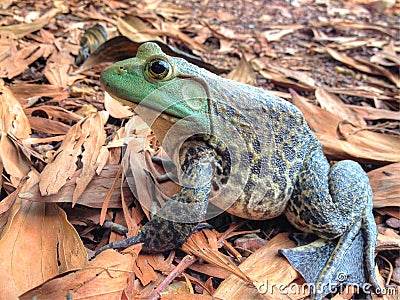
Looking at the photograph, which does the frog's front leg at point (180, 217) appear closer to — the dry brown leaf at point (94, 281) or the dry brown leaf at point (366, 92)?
the dry brown leaf at point (94, 281)

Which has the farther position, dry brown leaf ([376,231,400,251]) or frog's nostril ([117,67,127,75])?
dry brown leaf ([376,231,400,251])

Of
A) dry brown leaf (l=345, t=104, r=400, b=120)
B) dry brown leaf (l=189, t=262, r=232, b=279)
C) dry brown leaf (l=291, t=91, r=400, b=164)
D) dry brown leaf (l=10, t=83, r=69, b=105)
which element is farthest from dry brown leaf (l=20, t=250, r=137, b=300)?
dry brown leaf (l=345, t=104, r=400, b=120)

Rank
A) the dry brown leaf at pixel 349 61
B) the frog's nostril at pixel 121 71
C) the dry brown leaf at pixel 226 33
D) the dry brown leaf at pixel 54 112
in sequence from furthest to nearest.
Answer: the dry brown leaf at pixel 226 33 < the dry brown leaf at pixel 349 61 < the dry brown leaf at pixel 54 112 < the frog's nostril at pixel 121 71

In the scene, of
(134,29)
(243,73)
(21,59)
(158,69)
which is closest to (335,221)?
(158,69)

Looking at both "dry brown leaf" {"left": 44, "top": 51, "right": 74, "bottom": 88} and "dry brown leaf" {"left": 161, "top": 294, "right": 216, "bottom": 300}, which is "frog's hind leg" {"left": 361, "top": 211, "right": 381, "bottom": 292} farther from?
"dry brown leaf" {"left": 44, "top": 51, "right": 74, "bottom": 88}

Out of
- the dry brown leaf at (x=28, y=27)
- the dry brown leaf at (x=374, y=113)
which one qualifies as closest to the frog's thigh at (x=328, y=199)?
the dry brown leaf at (x=374, y=113)

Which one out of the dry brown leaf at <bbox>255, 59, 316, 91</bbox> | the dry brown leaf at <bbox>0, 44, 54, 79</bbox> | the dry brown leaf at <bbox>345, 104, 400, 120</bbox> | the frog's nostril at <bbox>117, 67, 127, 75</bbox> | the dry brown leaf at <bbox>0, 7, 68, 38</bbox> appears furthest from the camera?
the dry brown leaf at <bbox>255, 59, 316, 91</bbox>
